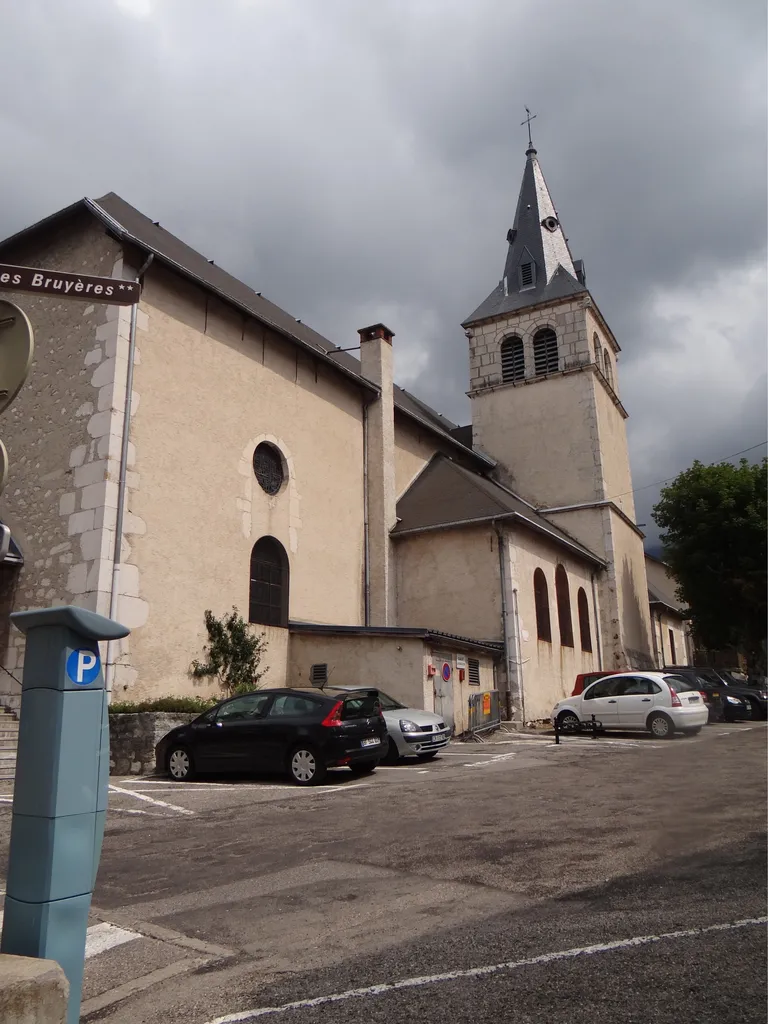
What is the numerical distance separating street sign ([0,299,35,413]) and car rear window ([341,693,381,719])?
787 cm

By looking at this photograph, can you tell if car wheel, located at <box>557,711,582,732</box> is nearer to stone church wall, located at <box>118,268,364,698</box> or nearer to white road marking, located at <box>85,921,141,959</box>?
stone church wall, located at <box>118,268,364,698</box>

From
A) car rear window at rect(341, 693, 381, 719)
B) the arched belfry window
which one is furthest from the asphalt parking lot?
the arched belfry window

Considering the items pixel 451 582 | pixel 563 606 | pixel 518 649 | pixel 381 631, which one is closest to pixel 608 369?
pixel 563 606

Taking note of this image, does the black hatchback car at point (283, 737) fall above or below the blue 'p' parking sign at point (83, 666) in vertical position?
below

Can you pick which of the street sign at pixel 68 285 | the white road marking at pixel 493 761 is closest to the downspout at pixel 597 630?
the white road marking at pixel 493 761

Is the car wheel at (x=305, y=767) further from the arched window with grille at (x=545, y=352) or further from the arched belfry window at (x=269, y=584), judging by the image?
the arched window with grille at (x=545, y=352)

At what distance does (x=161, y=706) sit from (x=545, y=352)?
76.9ft

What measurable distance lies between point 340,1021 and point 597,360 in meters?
31.0

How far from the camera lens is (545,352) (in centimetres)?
3191

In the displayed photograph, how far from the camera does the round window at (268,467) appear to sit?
18498mm

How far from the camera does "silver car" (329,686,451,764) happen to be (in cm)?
1269

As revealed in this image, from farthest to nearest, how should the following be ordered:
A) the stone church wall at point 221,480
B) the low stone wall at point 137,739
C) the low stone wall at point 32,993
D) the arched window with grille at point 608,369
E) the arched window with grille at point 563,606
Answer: the arched window with grille at point 608,369, the arched window with grille at point 563,606, the stone church wall at point 221,480, the low stone wall at point 137,739, the low stone wall at point 32,993

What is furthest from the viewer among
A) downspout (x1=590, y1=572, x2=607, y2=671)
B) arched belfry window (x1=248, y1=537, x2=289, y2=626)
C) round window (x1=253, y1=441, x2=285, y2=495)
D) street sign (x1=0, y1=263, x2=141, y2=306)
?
downspout (x1=590, y1=572, x2=607, y2=671)

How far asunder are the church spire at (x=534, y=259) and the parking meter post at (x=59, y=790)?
31.2 meters
